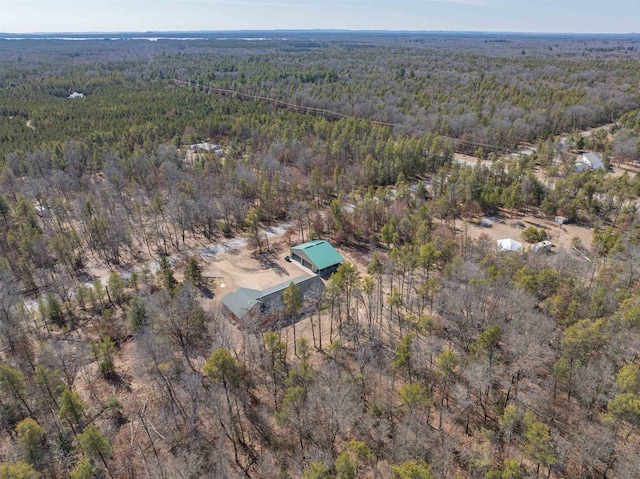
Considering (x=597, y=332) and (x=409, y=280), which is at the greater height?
(x=597, y=332)

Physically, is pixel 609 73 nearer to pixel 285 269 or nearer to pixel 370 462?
pixel 285 269

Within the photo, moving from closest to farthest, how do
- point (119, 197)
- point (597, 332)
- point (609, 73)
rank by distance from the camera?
point (597, 332), point (119, 197), point (609, 73)

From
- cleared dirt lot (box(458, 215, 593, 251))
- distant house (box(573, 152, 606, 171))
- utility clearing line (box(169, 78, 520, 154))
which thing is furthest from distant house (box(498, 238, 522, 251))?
utility clearing line (box(169, 78, 520, 154))

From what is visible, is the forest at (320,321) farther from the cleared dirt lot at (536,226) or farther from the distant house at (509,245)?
the distant house at (509,245)

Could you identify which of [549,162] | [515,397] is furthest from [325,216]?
[549,162]

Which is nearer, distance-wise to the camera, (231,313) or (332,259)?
(231,313)

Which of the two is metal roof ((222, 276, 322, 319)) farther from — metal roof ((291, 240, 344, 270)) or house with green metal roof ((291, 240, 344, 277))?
metal roof ((291, 240, 344, 270))

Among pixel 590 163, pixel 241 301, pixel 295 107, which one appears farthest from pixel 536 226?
pixel 295 107
